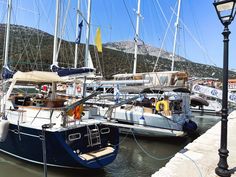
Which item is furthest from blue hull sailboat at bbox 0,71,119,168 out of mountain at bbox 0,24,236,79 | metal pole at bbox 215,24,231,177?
A: mountain at bbox 0,24,236,79

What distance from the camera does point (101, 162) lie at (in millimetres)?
8195

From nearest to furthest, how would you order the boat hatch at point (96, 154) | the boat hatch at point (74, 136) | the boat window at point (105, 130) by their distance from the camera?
the boat hatch at point (74, 136) < the boat hatch at point (96, 154) < the boat window at point (105, 130)

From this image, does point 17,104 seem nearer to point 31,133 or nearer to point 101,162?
point 31,133

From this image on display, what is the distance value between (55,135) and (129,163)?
147 inches

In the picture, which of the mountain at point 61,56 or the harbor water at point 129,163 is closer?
the harbor water at point 129,163

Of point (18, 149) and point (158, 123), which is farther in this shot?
point (158, 123)

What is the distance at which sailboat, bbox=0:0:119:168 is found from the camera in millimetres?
7645

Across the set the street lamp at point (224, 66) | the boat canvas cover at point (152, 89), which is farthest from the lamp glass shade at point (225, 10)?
the boat canvas cover at point (152, 89)

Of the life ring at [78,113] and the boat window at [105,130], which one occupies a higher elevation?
the life ring at [78,113]

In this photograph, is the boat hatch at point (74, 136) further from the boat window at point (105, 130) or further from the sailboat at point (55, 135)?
the boat window at point (105, 130)

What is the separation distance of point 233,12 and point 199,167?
309 centimetres

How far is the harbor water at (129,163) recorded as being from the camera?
826cm

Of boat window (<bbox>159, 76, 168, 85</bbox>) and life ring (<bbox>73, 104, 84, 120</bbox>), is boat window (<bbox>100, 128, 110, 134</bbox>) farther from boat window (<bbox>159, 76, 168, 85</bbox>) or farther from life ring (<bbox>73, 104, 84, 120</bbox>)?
boat window (<bbox>159, 76, 168, 85</bbox>)

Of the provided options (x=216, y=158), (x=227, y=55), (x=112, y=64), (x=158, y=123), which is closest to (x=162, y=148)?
(x=158, y=123)
